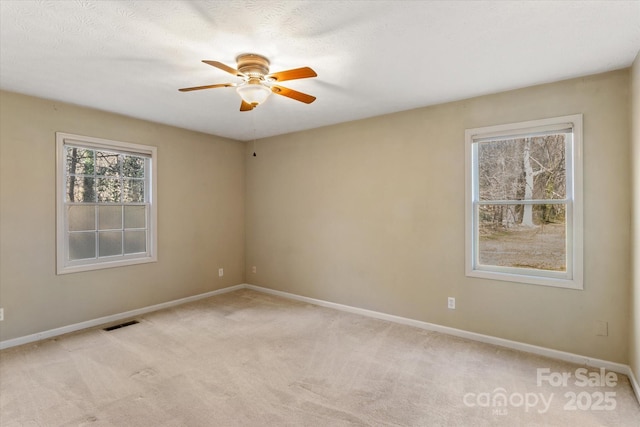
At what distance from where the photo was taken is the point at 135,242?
13.7 feet

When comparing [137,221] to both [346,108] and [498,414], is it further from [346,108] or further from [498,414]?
[498,414]

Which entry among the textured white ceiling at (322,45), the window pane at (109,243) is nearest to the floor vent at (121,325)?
the window pane at (109,243)

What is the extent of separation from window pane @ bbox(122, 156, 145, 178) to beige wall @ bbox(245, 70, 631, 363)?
1673mm

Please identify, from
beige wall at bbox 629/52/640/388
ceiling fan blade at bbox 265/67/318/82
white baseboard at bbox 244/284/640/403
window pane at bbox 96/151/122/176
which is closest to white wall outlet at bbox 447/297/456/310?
white baseboard at bbox 244/284/640/403

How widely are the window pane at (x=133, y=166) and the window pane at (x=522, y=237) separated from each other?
4157 mm

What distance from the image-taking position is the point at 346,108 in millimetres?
3670

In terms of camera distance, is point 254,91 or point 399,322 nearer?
point 254,91

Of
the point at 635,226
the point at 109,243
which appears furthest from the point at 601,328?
the point at 109,243

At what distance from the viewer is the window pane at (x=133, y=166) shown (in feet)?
13.3

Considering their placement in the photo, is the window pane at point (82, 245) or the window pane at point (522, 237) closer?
the window pane at point (522, 237)

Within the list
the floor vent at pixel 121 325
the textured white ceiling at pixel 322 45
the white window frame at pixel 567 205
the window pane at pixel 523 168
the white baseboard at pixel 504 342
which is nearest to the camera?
the textured white ceiling at pixel 322 45

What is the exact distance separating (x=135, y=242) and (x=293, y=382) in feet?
9.57

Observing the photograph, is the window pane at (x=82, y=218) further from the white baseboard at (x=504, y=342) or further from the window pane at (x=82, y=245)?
the white baseboard at (x=504, y=342)

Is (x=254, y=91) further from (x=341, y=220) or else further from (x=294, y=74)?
(x=341, y=220)
